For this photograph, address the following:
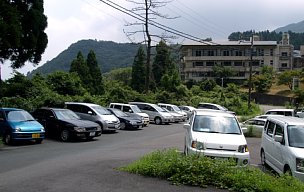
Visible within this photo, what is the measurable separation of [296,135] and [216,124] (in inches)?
99.9

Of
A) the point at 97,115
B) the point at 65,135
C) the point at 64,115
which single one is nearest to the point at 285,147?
the point at 65,135

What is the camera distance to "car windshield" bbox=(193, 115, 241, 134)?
40.2ft

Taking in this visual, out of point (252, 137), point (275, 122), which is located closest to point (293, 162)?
point (275, 122)

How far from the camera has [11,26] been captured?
75.0ft

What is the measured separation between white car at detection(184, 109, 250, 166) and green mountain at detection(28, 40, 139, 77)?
8688 cm

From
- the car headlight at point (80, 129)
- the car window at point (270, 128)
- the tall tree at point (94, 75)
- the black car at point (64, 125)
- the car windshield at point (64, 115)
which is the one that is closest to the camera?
the car window at point (270, 128)

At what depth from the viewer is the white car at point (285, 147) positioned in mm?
9742

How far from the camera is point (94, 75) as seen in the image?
2916 inches

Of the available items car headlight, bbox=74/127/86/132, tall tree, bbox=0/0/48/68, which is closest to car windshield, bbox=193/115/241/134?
car headlight, bbox=74/127/86/132

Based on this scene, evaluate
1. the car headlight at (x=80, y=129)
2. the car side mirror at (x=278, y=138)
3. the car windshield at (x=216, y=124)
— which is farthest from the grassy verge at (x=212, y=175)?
the car headlight at (x=80, y=129)

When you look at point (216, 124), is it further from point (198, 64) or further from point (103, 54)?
point (103, 54)

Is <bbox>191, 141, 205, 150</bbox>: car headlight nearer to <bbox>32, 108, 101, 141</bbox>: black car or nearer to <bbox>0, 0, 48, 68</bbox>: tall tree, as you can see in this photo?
<bbox>32, 108, 101, 141</bbox>: black car

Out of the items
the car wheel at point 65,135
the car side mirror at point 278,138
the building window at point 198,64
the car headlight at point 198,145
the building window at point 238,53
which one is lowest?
the car wheel at point 65,135

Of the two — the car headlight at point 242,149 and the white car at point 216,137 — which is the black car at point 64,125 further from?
the car headlight at point 242,149
